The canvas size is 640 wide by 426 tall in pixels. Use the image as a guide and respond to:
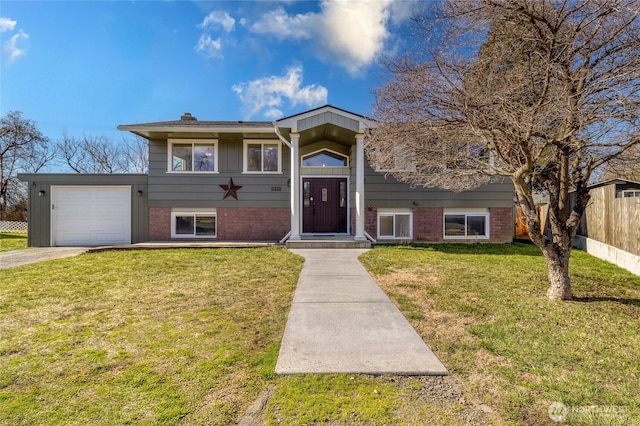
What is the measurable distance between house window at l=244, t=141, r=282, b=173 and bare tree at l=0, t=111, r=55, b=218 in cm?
1921

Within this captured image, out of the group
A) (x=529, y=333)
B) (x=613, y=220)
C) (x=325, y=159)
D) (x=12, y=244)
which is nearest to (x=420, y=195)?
(x=325, y=159)

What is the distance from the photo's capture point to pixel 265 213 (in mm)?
10883

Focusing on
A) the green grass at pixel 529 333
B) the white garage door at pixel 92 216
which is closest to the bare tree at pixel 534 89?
the green grass at pixel 529 333

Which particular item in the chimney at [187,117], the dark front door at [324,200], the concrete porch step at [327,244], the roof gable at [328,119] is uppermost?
the chimney at [187,117]

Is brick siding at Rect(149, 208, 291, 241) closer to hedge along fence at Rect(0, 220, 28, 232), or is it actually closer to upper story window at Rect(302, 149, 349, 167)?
upper story window at Rect(302, 149, 349, 167)

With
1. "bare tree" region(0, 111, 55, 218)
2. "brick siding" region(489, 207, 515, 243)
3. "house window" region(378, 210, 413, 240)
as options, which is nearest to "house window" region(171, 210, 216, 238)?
"house window" region(378, 210, 413, 240)

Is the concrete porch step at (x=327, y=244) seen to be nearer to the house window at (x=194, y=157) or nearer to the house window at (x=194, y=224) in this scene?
the house window at (x=194, y=224)

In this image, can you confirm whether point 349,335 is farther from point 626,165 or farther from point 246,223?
point 246,223

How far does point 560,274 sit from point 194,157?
11.0m

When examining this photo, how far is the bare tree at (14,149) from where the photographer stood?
65.2 ft
